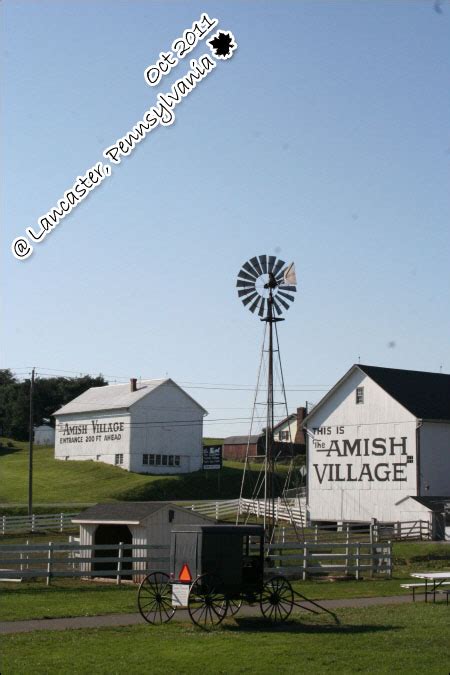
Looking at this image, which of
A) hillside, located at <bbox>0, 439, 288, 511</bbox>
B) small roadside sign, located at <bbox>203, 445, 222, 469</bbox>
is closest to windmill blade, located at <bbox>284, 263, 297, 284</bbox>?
hillside, located at <bbox>0, 439, 288, 511</bbox>

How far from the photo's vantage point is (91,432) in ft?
316

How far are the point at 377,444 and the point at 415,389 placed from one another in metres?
4.22

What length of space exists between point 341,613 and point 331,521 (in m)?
39.0

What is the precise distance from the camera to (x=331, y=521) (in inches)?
2402

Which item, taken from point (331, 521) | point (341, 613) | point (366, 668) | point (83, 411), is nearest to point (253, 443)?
point (83, 411)

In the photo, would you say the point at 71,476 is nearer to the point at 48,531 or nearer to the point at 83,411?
the point at 83,411

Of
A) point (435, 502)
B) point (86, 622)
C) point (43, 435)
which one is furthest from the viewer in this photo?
point (43, 435)

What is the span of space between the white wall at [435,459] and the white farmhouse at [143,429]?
127 ft

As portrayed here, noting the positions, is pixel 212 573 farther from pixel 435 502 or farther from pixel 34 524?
pixel 34 524

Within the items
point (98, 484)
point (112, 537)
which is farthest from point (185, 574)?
point (98, 484)

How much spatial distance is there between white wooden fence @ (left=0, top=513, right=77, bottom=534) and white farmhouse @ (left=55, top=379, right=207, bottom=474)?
30292 millimetres

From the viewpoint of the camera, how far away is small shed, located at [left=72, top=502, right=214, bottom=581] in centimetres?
3191

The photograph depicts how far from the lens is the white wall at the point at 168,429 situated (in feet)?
298

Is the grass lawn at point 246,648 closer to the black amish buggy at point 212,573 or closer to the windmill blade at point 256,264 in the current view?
the black amish buggy at point 212,573
